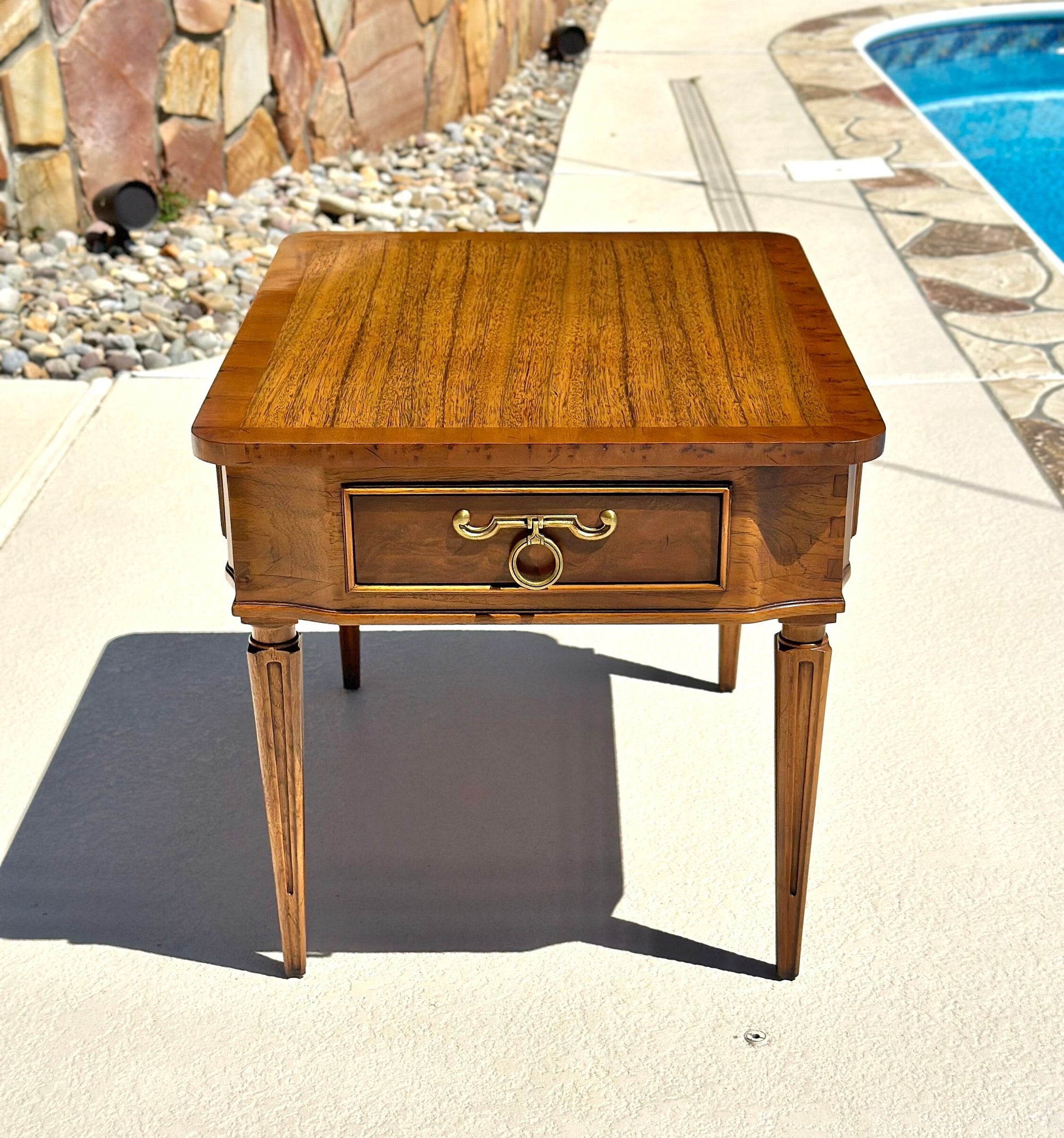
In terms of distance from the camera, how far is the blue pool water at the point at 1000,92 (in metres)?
6.58

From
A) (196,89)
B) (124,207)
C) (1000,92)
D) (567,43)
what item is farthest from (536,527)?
(1000,92)

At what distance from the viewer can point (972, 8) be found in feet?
27.5

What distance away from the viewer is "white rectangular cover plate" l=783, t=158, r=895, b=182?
5.46 metres

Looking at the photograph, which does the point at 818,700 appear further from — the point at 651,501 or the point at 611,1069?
the point at 611,1069

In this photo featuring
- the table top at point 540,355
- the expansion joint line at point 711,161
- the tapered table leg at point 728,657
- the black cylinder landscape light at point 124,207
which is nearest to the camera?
the table top at point 540,355

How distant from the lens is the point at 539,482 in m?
1.61

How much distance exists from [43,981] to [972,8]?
8124 millimetres

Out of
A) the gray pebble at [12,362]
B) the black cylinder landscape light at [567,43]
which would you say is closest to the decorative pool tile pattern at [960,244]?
the black cylinder landscape light at [567,43]

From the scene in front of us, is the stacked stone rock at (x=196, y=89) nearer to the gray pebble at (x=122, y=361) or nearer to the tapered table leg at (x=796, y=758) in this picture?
the gray pebble at (x=122, y=361)

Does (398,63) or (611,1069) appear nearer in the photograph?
(611,1069)

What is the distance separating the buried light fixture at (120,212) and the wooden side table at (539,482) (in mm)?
2702

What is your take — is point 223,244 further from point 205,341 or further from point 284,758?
point 284,758

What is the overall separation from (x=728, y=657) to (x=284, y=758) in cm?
97

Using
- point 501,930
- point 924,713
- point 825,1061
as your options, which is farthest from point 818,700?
point 924,713
